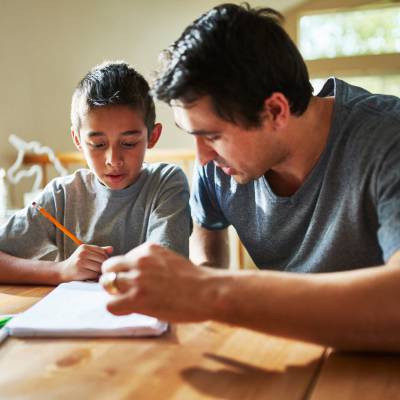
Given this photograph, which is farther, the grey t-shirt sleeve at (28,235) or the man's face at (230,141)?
the grey t-shirt sleeve at (28,235)

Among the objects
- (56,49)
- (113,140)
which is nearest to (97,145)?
(113,140)

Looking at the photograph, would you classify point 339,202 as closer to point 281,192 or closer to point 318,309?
point 281,192

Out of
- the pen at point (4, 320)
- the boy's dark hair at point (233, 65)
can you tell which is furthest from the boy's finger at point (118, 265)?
the boy's dark hair at point (233, 65)

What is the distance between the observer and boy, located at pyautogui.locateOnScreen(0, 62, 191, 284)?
4.01ft

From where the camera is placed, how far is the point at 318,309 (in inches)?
26.0

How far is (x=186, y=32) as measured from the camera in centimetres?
94

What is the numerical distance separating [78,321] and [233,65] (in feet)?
1.61

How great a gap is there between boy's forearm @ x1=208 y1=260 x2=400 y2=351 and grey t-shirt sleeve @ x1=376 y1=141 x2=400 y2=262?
12 cm

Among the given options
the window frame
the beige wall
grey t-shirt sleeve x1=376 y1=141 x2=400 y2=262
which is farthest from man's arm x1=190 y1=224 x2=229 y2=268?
the window frame

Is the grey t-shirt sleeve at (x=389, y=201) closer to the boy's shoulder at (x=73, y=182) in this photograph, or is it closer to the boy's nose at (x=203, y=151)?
the boy's nose at (x=203, y=151)

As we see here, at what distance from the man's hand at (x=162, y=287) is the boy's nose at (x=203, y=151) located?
0.32 meters

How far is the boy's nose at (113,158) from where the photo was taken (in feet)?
3.98

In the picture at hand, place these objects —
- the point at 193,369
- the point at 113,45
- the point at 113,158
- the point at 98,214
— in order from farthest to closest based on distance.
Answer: the point at 113,45
the point at 98,214
the point at 113,158
the point at 193,369

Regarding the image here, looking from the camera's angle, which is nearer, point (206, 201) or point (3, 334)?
point (3, 334)
